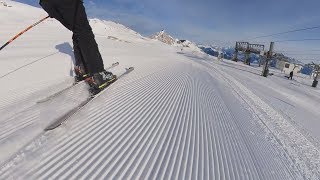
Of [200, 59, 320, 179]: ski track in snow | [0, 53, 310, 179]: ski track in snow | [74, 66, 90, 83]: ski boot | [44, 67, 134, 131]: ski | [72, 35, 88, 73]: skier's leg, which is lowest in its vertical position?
[200, 59, 320, 179]: ski track in snow

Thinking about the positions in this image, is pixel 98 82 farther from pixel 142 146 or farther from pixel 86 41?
pixel 142 146

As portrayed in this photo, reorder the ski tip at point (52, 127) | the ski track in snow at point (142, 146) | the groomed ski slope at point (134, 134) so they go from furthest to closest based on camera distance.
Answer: the ski tip at point (52, 127)
the groomed ski slope at point (134, 134)
the ski track in snow at point (142, 146)

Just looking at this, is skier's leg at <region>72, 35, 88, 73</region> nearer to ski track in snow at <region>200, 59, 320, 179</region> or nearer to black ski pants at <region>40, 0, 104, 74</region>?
black ski pants at <region>40, 0, 104, 74</region>

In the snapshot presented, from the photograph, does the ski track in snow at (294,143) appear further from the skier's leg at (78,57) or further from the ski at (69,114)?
the skier's leg at (78,57)

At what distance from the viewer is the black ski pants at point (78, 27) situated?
9242mm

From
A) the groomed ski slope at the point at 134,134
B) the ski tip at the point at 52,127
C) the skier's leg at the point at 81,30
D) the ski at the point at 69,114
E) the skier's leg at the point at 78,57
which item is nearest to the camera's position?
the groomed ski slope at the point at 134,134

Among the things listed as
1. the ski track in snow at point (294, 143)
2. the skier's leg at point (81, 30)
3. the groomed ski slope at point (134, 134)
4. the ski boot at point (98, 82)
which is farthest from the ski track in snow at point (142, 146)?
the skier's leg at point (81, 30)

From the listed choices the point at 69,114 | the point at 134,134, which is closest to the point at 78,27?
the point at 69,114

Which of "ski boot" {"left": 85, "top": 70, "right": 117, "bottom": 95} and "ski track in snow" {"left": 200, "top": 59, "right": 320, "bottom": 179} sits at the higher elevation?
"ski boot" {"left": 85, "top": 70, "right": 117, "bottom": 95}

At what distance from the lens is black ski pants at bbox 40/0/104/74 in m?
9.24

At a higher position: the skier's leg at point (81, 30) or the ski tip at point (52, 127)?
the skier's leg at point (81, 30)

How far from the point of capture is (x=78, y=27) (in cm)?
996

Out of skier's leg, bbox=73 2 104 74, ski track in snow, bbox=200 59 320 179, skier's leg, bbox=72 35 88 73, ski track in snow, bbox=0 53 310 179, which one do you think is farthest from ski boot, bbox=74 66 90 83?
ski track in snow, bbox=200 59 320 179

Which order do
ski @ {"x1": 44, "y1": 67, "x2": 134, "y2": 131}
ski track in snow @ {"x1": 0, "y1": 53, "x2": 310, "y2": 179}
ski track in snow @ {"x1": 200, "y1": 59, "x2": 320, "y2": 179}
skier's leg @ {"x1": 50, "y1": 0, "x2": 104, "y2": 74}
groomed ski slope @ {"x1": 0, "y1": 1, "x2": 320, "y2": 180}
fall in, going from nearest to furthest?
ski track in snow @ {"x1": 0, "y1": 53, "x2": 310, "y2": 179} → groomed ski slope @ {"x1": 0, "y1": 1, "x2": 320, "y2": 180} → ski @ {"x1": 44, "y1": 67, "x2": 134, "y2": 131} → ski track in snow @ {"x1": 200, "y1": 59, "x2": 320, "y2": 179} → skier's leg @ {"x1": 50, "y1": 0, "x2": 104, "y2": 74}
